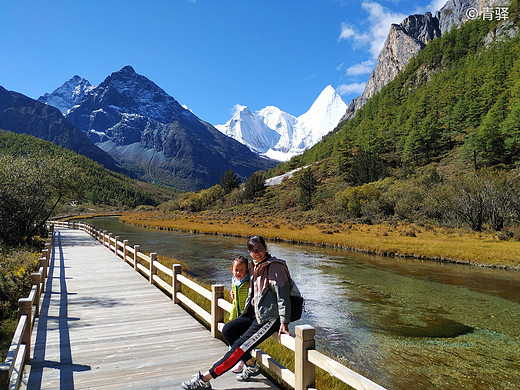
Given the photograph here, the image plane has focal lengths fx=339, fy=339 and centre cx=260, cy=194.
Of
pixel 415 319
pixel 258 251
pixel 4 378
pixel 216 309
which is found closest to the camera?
pixel 4 378

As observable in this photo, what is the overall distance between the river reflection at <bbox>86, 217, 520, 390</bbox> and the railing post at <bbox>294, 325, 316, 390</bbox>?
3991 mm

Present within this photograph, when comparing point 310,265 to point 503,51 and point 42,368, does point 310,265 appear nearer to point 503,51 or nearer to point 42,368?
point 42,368

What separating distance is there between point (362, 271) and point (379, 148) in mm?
73641

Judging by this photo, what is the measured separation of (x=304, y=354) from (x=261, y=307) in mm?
821

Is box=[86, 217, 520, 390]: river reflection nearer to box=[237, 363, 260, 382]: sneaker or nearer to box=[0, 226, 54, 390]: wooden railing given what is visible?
box=[237, 363, 260, 382]: sneaker

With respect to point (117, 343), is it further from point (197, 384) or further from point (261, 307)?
point (261, 307)

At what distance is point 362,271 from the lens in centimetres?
Answer: 1994

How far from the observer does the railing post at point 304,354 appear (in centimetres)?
413

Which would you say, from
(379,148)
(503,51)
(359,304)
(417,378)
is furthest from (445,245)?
(503,51)

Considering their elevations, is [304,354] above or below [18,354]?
above

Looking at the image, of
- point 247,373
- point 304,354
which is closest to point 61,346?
point 247,373

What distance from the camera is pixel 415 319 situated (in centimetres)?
1191

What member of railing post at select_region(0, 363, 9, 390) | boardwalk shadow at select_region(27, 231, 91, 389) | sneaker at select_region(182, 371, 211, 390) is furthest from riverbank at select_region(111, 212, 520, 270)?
railing post at select_region(0, 363, 9, 390)

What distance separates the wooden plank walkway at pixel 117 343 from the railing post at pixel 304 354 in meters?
1.03
